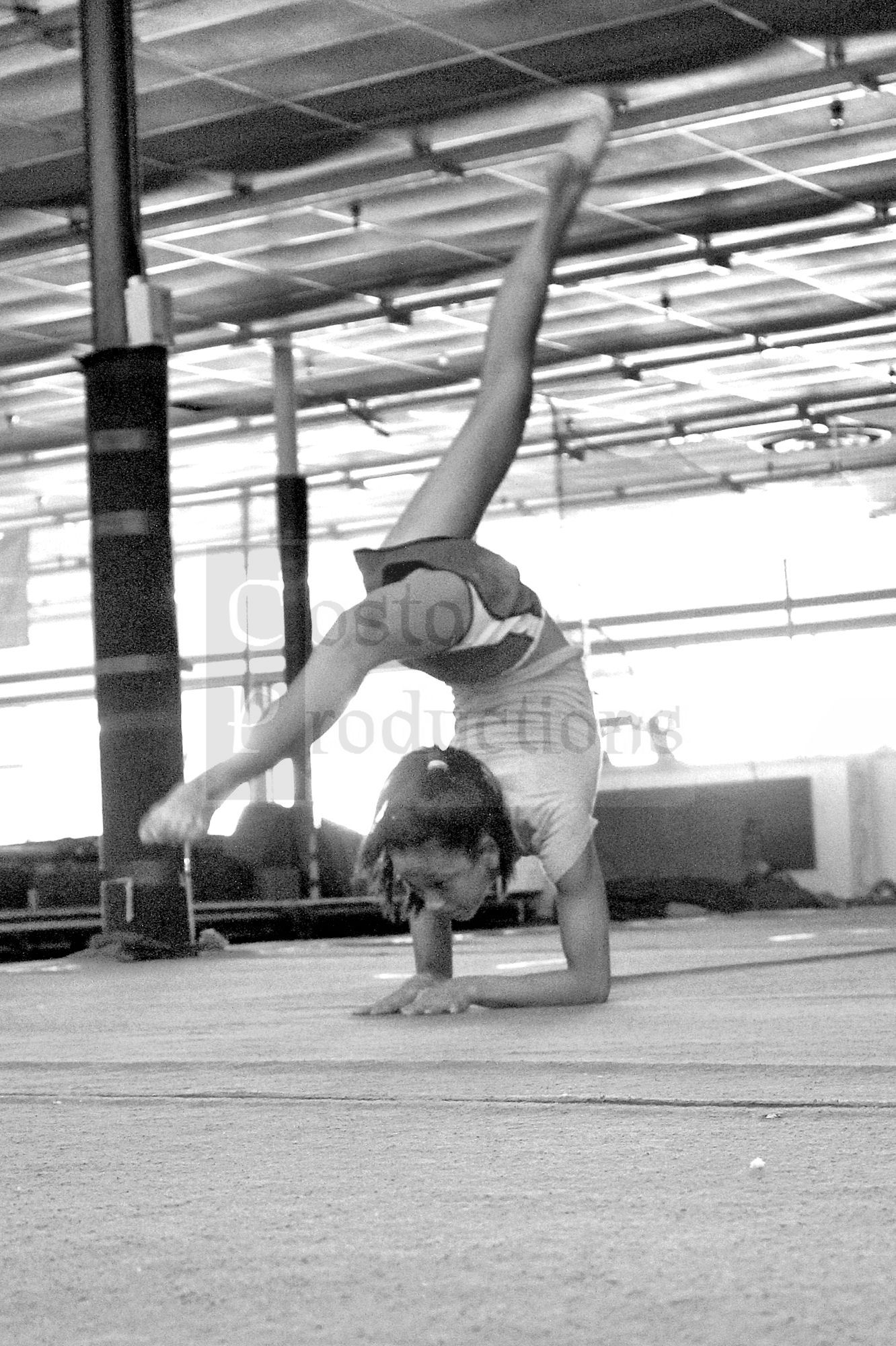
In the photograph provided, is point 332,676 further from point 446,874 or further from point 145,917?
point 145,917

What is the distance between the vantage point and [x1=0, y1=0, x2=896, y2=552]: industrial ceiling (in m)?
7.64

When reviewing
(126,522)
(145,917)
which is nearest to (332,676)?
(126,522)

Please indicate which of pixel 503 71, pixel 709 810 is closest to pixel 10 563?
pixel 503 71

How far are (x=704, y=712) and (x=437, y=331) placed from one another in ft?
12.3

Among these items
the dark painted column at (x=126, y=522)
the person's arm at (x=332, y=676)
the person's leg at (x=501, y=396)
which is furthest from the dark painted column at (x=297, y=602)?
the person's arm at (x=332, y=676)

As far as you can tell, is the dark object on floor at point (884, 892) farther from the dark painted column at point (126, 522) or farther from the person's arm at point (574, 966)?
the person's arm at point (574, 966)

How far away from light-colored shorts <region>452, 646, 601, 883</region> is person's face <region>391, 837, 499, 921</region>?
12 cm

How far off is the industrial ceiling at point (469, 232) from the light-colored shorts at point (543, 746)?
464cm

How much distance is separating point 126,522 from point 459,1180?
4519mm

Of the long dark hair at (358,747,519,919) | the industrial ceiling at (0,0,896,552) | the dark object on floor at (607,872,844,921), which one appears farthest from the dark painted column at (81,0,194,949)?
the dark object on floor at (607,872,844,921)

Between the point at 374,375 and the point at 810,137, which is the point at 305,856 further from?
the point at 810,137

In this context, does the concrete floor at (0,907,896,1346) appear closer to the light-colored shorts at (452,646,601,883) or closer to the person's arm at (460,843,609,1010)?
the person's arm at (460,843,609,1010)

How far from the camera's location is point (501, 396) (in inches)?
142

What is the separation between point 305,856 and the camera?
35.9ft
